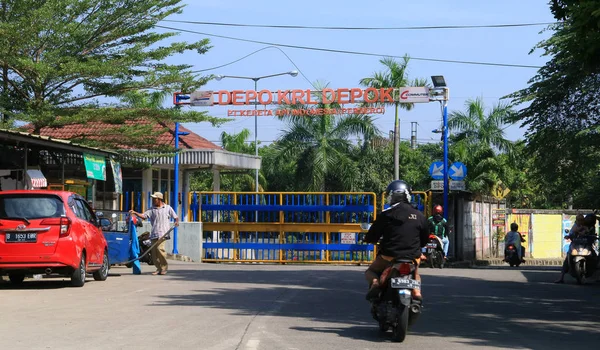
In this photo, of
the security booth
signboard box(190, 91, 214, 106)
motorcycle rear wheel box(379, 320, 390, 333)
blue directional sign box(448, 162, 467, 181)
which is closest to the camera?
motorcycle rear wheel box(379, 320, 390, 333)

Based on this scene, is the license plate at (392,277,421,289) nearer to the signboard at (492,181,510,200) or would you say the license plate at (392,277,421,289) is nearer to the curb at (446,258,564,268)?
the curb at (446,258,564,268)

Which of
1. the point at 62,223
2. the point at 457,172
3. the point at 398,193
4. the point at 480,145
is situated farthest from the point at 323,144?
the point at 398,193

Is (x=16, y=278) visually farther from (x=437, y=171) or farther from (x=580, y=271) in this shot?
(x=437, y=171)

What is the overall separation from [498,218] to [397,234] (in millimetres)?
27242

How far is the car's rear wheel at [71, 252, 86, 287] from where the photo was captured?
52.4 feet

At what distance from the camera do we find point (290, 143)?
48375 millimetres

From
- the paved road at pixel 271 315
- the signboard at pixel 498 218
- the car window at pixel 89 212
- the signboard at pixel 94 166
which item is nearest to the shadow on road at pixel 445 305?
the paved road at pixel 271 315

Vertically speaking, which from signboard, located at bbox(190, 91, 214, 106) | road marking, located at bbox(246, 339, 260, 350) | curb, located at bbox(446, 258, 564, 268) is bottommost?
curb, located at bbox(446, 258, 564, 268)

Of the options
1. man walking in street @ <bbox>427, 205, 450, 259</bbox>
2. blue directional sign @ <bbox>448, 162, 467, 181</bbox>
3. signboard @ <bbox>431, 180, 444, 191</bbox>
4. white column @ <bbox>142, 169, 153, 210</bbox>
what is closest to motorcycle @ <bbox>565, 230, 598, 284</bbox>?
man walking in street @ <bbox>427, 205, 450, 259</bbox>

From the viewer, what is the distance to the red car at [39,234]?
15.4 metres

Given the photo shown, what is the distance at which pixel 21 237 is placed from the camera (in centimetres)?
1538

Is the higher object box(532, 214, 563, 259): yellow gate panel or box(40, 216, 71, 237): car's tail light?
box(40, 216, 71, 237): car's tail light

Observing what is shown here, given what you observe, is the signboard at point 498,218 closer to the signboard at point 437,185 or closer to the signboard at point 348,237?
the signboard at point 437,185

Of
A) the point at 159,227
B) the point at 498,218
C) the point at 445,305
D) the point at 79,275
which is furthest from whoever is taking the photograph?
the point at 498,218
